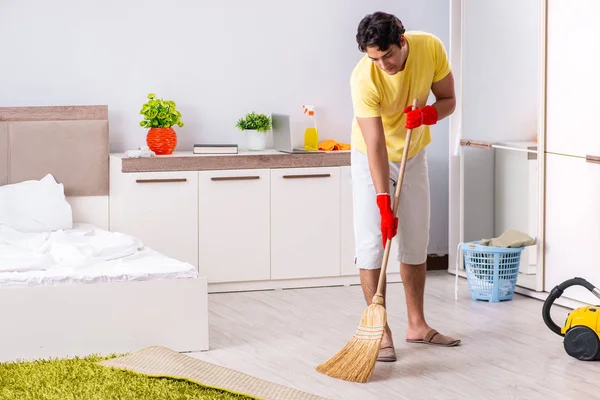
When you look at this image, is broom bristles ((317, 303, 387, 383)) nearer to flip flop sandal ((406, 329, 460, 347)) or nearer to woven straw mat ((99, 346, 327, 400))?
woven straw mat ((99, 346, 327, 400))

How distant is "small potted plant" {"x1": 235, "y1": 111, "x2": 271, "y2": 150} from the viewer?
17.0ft

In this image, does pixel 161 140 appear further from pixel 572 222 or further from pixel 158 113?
pixel 572 222

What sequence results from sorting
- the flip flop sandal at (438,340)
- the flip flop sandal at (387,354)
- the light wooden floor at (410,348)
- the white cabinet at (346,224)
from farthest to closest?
the white cabinet at (346,224) → the flip flop sandal at (438,340) → the flip flop sandal at (387,354) → the light wooden floor at (410,348)

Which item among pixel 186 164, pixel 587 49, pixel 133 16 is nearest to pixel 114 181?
pixel 186 164

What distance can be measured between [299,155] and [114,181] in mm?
992

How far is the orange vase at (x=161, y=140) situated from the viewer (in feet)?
16.3

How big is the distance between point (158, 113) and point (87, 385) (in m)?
2.12

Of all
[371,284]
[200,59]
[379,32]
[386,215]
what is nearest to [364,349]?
[371,284]

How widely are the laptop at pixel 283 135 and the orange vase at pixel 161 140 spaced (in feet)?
1.95

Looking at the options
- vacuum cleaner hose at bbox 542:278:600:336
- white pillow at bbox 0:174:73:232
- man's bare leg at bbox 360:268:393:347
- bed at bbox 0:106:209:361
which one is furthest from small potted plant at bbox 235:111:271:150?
vacuum cleaner hose at bbox 542:278:600:336

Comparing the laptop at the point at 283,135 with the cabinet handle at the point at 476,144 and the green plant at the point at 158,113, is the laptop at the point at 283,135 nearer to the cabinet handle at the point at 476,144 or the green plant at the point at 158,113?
the green plant at the point at 158,113

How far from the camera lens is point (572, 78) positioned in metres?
4.35

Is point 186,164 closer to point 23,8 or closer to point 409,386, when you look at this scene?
point 23,8

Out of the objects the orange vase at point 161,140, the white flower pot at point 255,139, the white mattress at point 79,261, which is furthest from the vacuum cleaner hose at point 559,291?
the orange vase at point 161,140
